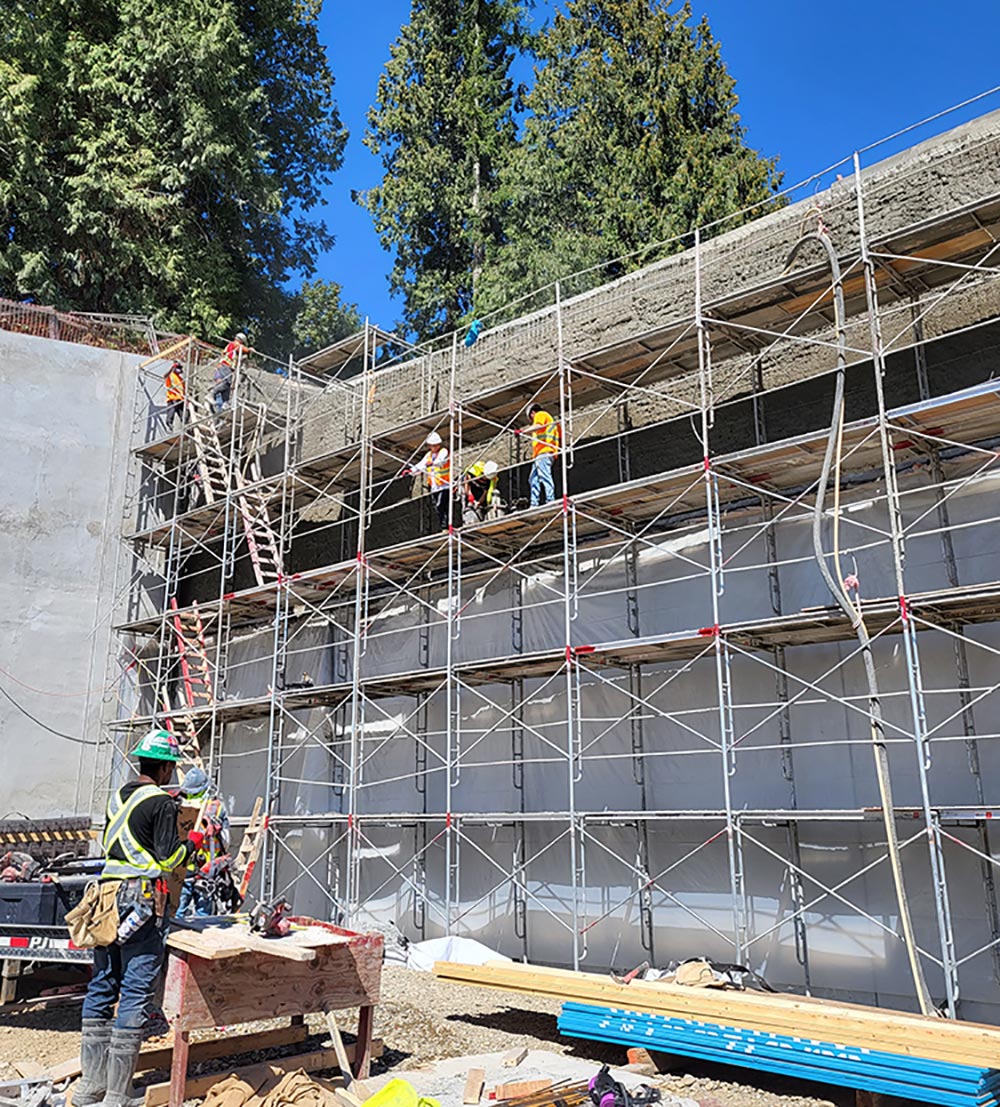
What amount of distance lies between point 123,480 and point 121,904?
12319 mm

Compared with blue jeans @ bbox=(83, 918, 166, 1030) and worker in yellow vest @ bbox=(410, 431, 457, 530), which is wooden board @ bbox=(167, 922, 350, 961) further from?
worker in yellow vest @ bbox=(410, 431, 457, 530)

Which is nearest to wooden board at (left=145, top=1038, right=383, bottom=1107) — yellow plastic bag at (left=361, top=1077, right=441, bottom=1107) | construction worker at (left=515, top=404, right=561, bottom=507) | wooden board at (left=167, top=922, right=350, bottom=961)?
wooden board at (left=167, top=922, right=350, bottom=961)

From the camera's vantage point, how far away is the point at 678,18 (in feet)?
94.2

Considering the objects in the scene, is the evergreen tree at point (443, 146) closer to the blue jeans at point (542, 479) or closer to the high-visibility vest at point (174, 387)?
the high-visibility vest at point (174, 387)

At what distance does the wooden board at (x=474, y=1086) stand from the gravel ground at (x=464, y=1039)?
2.71 ft

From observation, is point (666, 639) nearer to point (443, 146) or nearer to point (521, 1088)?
point (521, 1088)

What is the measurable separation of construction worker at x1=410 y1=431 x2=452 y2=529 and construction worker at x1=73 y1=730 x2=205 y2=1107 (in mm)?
7483

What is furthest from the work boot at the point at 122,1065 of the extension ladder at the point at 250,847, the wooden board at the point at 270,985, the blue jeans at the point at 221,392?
the blue jeans at the point at 221,392

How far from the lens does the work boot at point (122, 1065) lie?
5359 millimetres

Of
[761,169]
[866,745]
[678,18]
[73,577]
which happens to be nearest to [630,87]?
[678,18]

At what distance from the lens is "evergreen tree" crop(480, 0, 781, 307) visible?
85.2 ft

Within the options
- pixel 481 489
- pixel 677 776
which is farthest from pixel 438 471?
pixel 677 776

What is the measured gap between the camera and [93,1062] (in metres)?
5.54

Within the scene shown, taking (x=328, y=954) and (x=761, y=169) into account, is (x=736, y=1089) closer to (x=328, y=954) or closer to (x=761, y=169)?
(x=328, y=954)
